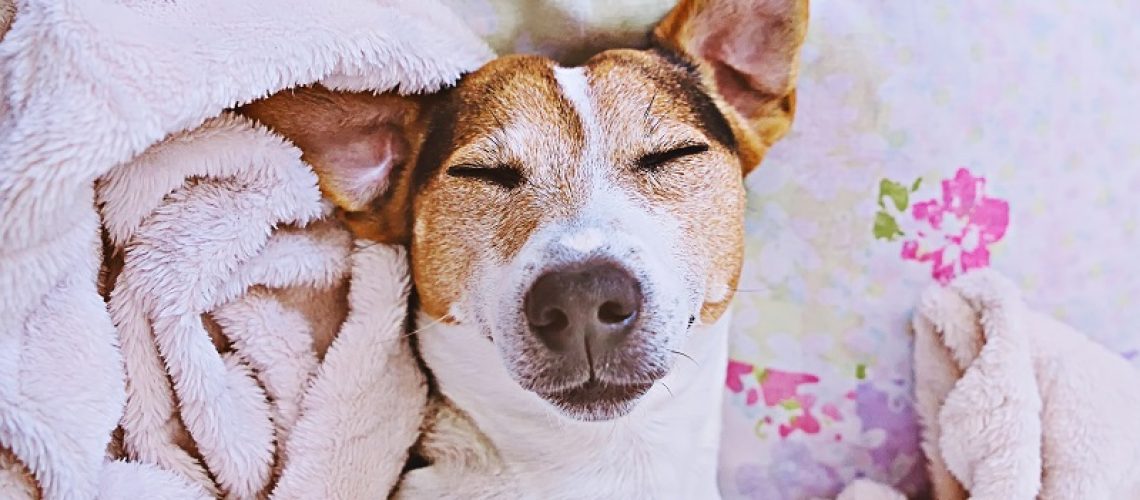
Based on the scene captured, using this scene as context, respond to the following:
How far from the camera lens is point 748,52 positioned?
4.57 ft

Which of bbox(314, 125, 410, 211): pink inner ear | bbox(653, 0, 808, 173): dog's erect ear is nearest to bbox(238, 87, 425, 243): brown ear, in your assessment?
bbox(314, 125, 410, 211): pink inner ear

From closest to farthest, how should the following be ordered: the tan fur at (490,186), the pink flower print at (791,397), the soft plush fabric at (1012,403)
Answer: the tan fur at (490,186) < the soft plush fabric at (1012,403) < the pink flower print at (791,397)

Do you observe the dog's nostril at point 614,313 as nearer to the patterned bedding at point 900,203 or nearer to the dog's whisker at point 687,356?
the dog's whisker at point 687,356

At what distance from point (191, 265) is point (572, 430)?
1.74 feet

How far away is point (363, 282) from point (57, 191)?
38 cm

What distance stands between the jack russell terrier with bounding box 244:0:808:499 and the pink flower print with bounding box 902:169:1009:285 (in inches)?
11.8

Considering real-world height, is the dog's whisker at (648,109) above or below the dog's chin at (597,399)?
above

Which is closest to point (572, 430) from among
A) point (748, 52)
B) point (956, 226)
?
point (748, 52)

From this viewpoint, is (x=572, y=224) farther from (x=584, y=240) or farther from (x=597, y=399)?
(x=597, y=399)

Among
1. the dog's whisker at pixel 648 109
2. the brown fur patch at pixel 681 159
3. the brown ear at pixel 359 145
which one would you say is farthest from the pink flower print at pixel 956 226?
the brown ear at pixel 359 145

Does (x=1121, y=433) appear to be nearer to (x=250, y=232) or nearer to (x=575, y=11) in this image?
(x=575, y=11)

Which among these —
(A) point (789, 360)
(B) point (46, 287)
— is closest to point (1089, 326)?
(A) point (789, 360)

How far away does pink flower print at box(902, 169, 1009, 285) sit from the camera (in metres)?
1.51

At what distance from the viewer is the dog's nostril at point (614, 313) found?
1.04 metres
